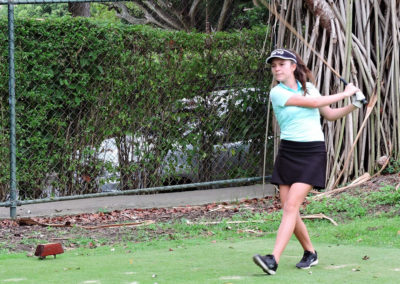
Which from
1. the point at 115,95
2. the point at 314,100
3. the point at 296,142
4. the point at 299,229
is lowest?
the point at 299,229

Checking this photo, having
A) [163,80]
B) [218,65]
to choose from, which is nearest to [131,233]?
[163,80]

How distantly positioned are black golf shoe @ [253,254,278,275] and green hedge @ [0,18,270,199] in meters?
4.59

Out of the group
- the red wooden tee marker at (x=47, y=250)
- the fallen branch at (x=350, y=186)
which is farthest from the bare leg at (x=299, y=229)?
the fallen branch at (x=350, y=186)

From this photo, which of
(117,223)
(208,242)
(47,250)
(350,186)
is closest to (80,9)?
(117,223)

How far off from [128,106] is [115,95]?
24 cm

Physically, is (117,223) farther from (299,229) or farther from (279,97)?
(279,97)

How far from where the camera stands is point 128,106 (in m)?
9.26

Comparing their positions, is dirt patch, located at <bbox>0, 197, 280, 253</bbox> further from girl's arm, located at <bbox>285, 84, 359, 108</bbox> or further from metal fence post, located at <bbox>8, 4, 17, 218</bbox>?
girl's arm, located at <bbox>285, 84, 359, 108</bbox>

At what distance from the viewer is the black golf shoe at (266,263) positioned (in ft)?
15.6

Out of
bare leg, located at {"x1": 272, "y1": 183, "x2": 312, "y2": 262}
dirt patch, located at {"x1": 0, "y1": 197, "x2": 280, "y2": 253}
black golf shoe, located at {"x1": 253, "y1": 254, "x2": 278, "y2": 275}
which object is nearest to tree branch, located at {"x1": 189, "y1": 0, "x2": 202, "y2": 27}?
dirt patch, located at {"x1": 0, "y1": 197, "x2": 280, "y2": 253}

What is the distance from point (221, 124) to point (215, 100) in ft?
1.16

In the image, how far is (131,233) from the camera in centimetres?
728

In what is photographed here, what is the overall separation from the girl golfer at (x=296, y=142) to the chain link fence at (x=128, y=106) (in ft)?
13.6

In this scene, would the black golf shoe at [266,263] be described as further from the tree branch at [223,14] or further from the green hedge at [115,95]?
the tree branch at [223,14]
